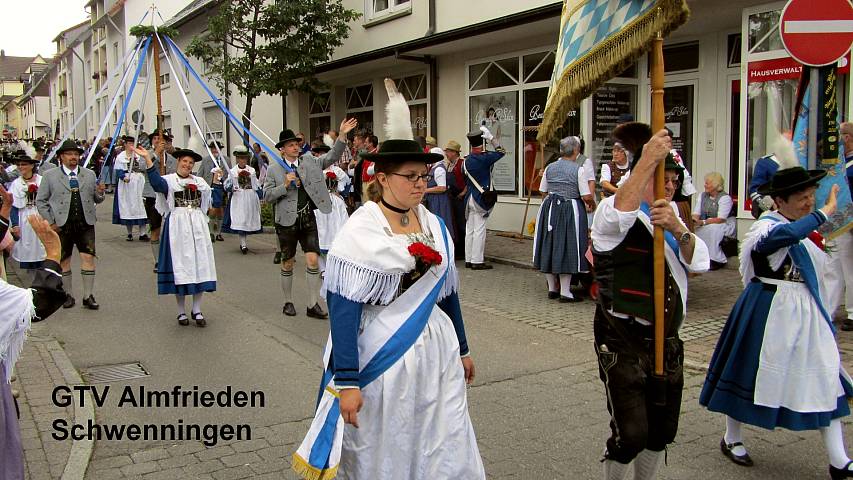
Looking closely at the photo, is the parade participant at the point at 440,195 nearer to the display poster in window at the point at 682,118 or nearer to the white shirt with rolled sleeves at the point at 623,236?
the display poster in window at the point at 682,118

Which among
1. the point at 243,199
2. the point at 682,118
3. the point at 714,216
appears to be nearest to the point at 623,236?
the point at 714,216

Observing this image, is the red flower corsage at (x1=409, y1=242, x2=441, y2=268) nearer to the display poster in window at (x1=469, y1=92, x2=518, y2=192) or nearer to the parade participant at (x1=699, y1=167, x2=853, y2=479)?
the parade participant at (x1=699, y1=167, x2=853, y2=479)

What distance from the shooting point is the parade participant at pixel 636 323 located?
3520 millimetres

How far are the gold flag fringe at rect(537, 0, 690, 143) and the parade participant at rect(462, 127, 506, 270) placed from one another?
8.09 m

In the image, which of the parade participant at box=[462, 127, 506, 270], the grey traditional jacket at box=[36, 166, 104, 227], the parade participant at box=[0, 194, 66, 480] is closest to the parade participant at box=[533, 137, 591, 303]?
the parade participant at box=[462, 127, 506, 270]

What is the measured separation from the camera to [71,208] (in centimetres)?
930

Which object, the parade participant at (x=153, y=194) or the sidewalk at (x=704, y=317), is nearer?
the sidewalk at (x=704, y=317)

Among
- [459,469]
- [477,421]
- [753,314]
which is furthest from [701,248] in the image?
[477,421]

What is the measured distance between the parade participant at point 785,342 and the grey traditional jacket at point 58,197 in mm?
7814

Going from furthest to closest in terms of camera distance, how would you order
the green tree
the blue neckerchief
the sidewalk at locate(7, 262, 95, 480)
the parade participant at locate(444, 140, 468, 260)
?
1. the green tree
2. the parade participant at locate(444, 140, 468, 260)
3. the sidewalk at locate(7, 262, 95, 480)
4. the blue neckerchief

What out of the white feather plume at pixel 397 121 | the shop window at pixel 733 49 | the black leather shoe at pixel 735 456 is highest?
the shop window at pixel 733 49

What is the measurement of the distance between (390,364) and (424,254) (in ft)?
1.61

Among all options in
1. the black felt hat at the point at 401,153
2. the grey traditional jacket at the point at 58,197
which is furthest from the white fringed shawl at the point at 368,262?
the grey traditional jacket at the point at 58,197

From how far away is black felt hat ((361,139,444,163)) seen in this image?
333cm
